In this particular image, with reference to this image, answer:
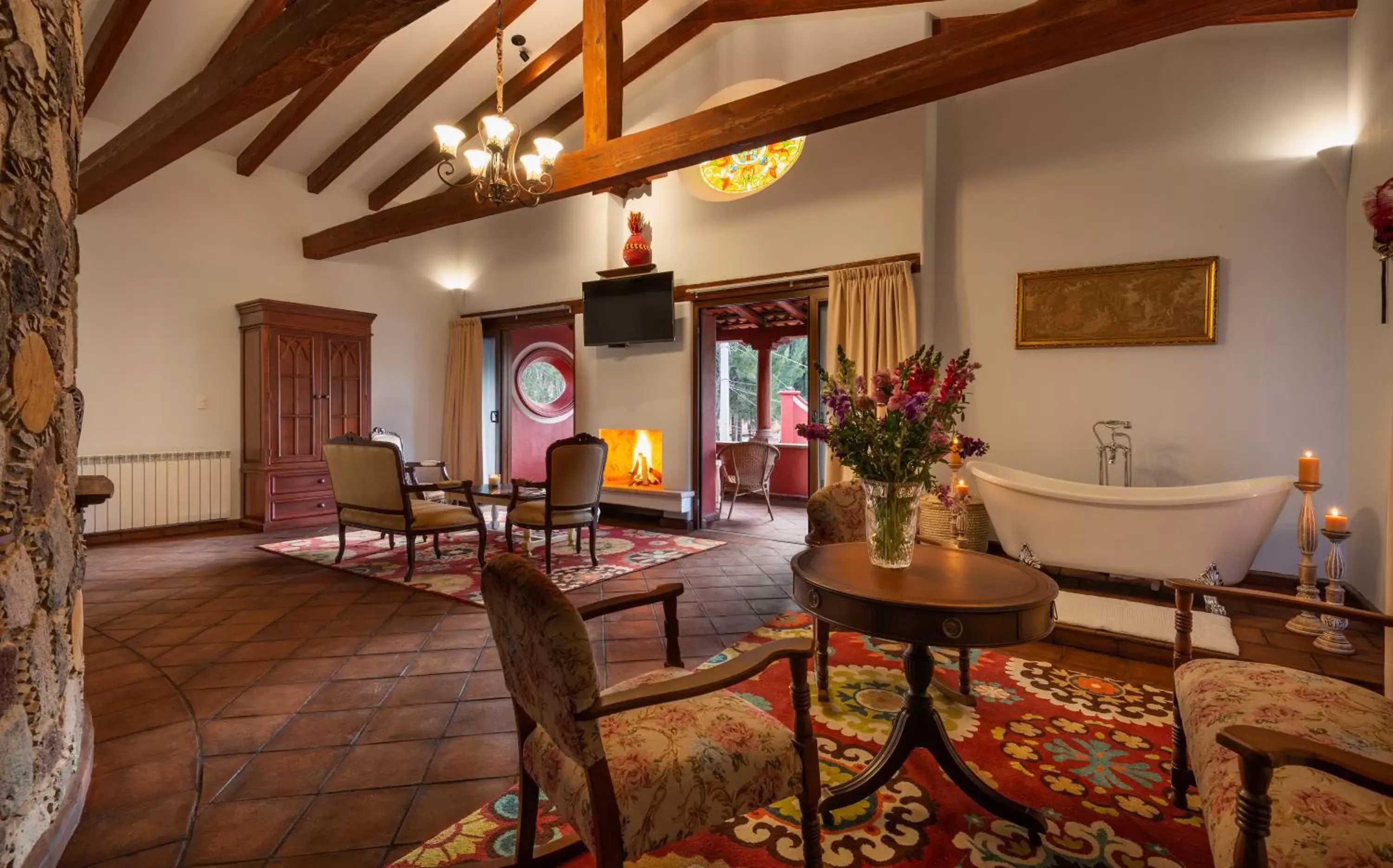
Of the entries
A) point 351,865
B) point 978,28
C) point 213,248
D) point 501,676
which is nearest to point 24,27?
point 351,865

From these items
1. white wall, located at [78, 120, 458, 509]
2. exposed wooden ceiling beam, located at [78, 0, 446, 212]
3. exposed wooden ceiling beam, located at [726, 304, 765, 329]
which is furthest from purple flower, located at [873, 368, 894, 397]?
white wall, located at [78, 120, 458, 509]

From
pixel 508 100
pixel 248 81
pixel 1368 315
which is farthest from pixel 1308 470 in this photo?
pixel 508 100

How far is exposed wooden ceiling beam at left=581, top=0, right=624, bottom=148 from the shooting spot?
425cm

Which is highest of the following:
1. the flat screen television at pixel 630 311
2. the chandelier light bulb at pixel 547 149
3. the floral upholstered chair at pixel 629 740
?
the chandelier light bulb at pixel 547 149

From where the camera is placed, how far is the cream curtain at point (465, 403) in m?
7.31

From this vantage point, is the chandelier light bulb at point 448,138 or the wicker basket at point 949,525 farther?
the wicker basket at point 949,525

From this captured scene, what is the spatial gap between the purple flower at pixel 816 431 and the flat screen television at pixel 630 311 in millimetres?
4027

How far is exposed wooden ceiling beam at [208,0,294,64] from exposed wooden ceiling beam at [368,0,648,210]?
128 centimetres

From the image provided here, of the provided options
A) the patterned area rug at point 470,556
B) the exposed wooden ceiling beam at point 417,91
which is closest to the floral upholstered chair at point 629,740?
A: the patterned area rug at point 470,556

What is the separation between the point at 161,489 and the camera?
17.4ft

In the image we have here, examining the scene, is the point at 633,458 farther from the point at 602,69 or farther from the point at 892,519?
the point at 892,519

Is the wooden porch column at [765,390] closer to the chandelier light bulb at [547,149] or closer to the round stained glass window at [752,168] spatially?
the round stained glass window at [752,168]

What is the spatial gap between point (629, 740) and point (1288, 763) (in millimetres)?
1030

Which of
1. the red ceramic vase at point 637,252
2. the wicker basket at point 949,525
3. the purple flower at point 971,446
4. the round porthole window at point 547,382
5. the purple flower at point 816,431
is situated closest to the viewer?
the purple flower at point 971,446
